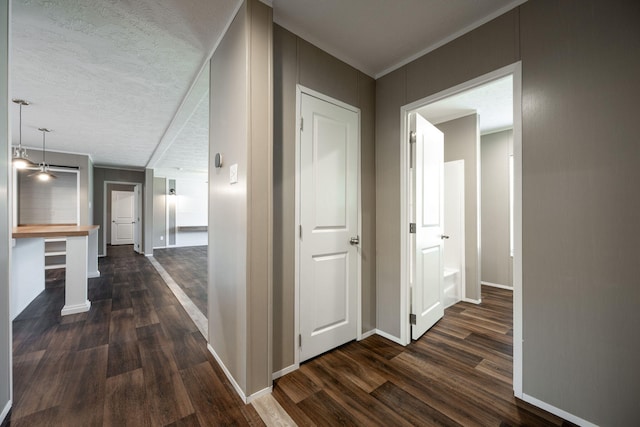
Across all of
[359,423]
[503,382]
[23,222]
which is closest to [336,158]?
[359,423]

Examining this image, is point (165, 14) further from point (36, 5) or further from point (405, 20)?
point (405, 20)

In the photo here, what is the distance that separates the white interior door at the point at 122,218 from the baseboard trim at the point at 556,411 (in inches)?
450

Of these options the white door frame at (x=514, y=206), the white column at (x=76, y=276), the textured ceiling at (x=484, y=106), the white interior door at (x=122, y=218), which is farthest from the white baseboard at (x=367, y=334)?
the white interior door at (x=122, y=218)

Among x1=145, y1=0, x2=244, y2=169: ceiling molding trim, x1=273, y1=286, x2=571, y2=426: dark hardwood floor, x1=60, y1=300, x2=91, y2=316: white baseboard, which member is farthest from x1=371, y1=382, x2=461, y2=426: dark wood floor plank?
x1=60, y1=300, x2=91, y2=316: white baseboard

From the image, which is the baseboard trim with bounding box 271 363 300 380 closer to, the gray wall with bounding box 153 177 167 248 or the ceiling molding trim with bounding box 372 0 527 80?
the ceiling molding trim with bounding box 372 0 527 80

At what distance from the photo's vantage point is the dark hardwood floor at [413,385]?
1.46m

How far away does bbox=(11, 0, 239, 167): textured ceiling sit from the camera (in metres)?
1.71

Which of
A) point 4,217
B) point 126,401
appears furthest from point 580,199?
point 4,217

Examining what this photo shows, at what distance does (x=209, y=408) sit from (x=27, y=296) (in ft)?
11.6

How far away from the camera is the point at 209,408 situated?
1.52 meters

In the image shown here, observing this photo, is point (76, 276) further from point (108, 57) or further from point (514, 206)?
point (514, 206)

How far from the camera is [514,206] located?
63.9 inches

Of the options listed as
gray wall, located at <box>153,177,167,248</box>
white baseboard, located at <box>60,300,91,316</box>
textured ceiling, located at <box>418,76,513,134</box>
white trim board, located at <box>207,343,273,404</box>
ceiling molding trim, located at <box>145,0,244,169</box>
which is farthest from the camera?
gray wall, located at <box>153,177,167,248</box>

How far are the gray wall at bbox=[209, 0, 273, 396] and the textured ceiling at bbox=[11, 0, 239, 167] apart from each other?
332 mm
